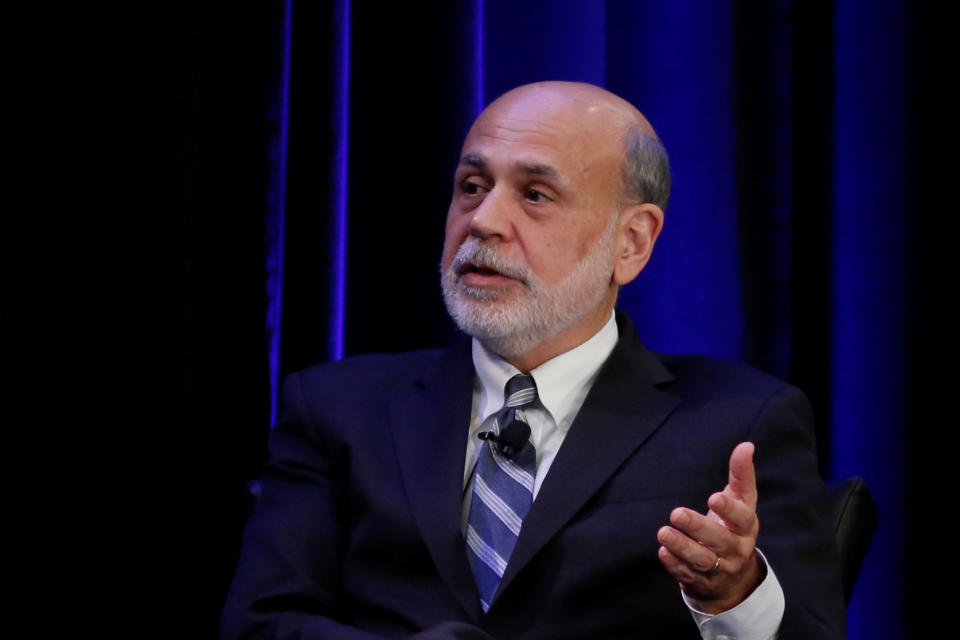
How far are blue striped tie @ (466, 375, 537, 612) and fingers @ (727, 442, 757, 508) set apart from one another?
0.34 m

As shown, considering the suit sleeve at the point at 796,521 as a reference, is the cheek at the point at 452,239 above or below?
above

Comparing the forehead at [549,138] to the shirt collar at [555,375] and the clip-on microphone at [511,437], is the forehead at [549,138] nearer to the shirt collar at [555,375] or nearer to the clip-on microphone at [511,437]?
the shirt collar at [555,375]

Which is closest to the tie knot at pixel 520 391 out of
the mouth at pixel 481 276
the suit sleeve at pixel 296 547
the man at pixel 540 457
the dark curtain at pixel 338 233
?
the man at pixel 540 457

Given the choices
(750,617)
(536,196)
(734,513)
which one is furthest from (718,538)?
(536,196)

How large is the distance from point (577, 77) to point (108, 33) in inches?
33.9

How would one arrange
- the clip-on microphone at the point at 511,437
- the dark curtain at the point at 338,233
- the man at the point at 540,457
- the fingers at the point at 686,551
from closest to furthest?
1. the fingers at the point at 686,551
2. the man at the point at 540,457
3. the clip-on microphone at the point at 511,437
4. the dark curtain at the point at 338,233

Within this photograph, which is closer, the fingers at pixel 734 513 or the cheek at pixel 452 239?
the fingers at pixel 734 513

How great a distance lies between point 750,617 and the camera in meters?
1.30

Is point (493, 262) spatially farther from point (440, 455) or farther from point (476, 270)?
point (440, 455)

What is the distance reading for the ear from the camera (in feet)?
5.57

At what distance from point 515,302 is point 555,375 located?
12 cm

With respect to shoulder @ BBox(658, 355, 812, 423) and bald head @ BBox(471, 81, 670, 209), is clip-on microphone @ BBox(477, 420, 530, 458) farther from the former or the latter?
bald head @ BBox(471, 81, 670, 209)

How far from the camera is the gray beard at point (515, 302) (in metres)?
1.58

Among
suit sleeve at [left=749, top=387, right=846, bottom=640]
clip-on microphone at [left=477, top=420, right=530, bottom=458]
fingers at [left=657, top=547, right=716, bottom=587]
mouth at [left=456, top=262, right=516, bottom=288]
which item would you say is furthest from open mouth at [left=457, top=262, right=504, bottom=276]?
fingers at [left=657, top=547, right=716, bottom=587]
